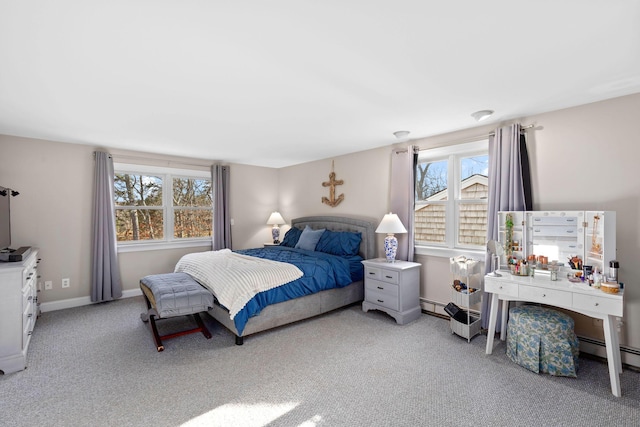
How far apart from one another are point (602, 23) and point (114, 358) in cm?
419

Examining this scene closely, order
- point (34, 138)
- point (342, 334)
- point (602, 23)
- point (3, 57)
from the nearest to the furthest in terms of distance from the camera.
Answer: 1. point (602, 23)
2. point (3, 57)
3. point (342, 334)
4. point (34, 138)

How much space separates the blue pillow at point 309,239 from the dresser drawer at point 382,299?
1.23 meters

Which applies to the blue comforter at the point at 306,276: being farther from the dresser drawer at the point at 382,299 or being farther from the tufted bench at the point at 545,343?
the tufted bench at the point at 545,343

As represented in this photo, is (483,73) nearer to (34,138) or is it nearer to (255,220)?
(255,220)

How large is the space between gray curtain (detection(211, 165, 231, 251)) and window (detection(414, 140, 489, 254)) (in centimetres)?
325

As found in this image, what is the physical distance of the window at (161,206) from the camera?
15.5ft

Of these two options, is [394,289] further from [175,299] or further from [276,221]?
[276,221]

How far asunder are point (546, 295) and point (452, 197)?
1668mm

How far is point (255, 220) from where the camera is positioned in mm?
6008

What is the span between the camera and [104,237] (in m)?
4.22

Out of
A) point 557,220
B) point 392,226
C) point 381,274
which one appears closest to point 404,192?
point 392,226

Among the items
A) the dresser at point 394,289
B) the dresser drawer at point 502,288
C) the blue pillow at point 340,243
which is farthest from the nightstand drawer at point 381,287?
the dresser drawer at point 502,288

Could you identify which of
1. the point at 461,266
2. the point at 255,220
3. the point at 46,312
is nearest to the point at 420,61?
the point at 461,266

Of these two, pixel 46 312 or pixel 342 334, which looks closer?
pixel 342 334
